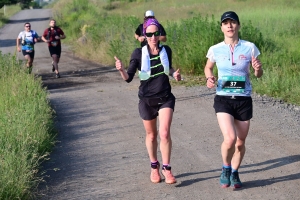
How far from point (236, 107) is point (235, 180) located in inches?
29.8

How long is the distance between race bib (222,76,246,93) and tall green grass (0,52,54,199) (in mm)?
2068

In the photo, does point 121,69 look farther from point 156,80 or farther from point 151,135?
point 151,135

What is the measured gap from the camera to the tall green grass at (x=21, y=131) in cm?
608

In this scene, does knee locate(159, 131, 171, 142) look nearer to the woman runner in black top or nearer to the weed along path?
the woman runner in black top

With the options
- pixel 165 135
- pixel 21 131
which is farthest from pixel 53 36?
pixel 165 135

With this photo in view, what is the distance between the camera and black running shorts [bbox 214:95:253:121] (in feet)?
20.6

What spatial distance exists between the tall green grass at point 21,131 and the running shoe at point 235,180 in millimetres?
1989

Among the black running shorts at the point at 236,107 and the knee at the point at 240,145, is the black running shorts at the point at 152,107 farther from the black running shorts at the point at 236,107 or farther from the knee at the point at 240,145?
the knee at the point at 240,145

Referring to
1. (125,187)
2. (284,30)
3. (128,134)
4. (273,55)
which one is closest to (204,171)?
(125,187)

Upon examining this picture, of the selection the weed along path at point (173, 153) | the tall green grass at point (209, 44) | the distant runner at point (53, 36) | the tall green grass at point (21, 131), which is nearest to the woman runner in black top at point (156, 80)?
the weed along path at point (173, 153)

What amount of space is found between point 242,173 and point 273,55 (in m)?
8.99

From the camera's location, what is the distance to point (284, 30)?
22484mm

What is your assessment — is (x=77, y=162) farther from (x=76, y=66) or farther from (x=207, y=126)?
(x=76, y=66)

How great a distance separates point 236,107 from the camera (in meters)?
6.27
